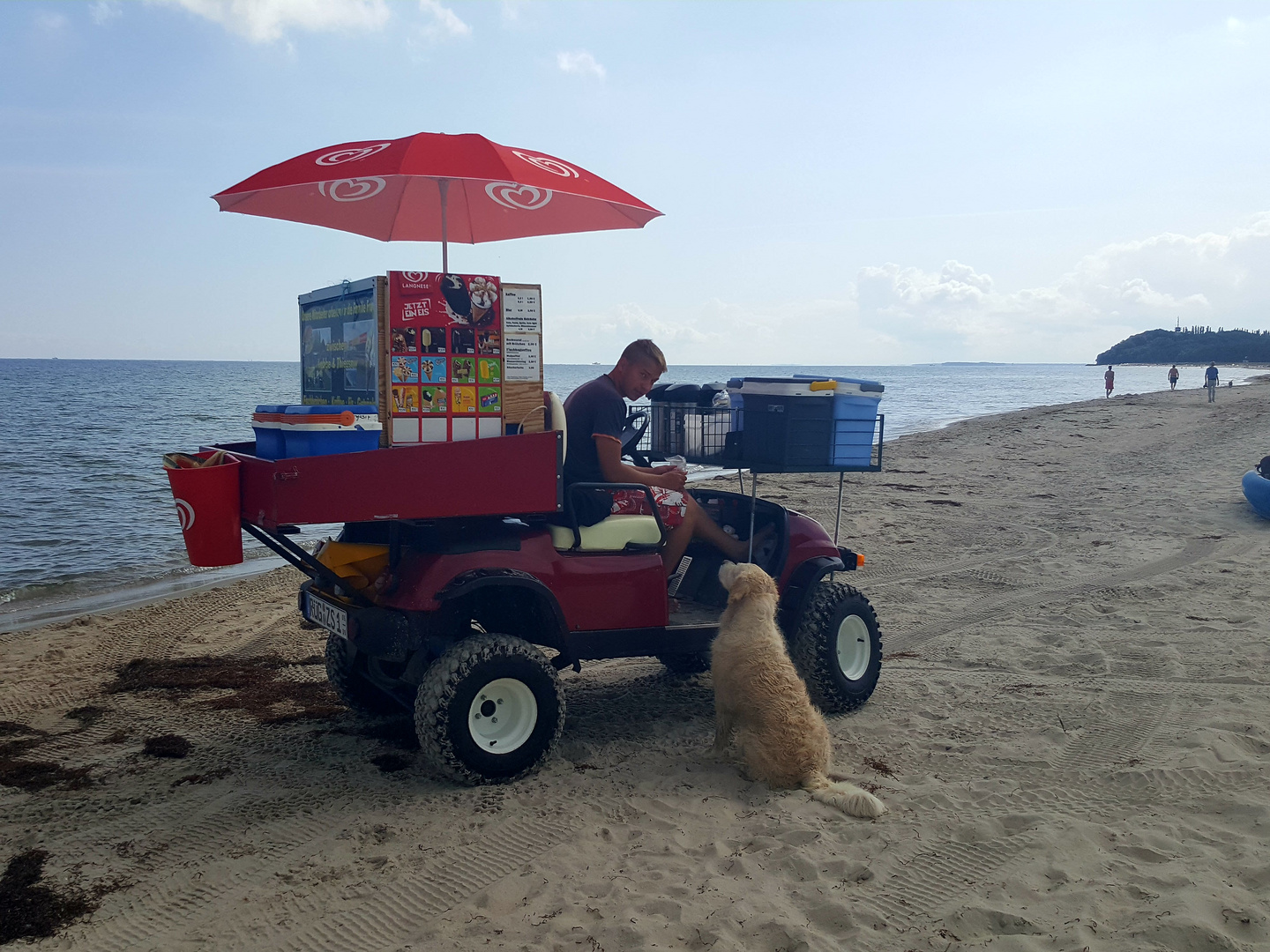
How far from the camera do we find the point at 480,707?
13.1ft

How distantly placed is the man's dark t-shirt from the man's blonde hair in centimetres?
20

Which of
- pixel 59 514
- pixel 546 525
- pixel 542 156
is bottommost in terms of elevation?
pixel 59 514

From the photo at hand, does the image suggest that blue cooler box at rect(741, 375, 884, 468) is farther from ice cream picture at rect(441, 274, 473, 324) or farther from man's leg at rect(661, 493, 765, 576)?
ice cream picture at rect(441, 274, 473, 324)

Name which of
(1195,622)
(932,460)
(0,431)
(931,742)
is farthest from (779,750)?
(0,431)

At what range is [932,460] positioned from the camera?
61.1 ft

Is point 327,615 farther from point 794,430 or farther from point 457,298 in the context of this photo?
point 794,430

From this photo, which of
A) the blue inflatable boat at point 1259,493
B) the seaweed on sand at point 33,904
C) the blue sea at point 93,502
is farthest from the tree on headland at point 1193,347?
the seaweed on sand at point 33,904

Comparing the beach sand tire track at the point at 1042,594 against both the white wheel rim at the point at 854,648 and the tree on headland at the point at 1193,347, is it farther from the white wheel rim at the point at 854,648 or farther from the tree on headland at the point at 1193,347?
the tree on headland at the point at 1193,347

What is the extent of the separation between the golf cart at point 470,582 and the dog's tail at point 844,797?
101 centimetres

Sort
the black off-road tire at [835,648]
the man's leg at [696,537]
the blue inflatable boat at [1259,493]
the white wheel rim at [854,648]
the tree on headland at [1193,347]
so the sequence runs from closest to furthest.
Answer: the man's leg at [696,537] < the black off-road tire at [835,648] < the white wheel rim at [854,648] < the blue inflatable boat at [1259,493] < the tree on headland at [1193,347]

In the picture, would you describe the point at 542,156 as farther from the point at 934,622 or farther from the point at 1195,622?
the point at 1195,622

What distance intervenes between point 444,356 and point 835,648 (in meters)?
2.73

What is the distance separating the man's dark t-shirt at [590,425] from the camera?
4559mm

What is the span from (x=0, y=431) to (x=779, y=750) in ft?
115
